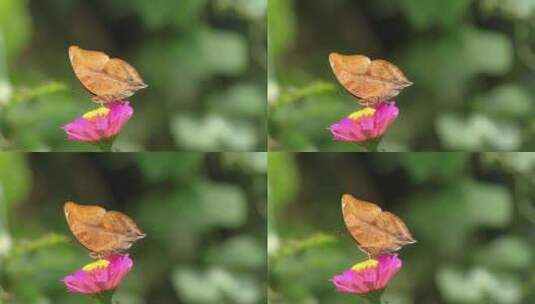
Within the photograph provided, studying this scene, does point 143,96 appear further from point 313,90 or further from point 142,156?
point 313,90

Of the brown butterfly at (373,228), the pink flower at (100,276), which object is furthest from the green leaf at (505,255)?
the pink flower at (100,276)

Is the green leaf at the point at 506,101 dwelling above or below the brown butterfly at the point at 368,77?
below

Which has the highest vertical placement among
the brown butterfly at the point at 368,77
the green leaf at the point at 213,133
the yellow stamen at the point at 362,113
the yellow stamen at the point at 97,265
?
the brown butterfly at the point at 368,77

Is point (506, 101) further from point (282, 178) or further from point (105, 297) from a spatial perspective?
point (105, 297)

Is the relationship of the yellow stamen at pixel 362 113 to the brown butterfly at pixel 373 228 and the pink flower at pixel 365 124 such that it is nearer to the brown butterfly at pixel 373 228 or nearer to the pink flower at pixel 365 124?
the pink flower at pixel 365 124

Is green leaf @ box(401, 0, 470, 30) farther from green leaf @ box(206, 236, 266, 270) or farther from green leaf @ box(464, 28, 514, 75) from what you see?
green leaf @ box(206, 236, 266, 270)

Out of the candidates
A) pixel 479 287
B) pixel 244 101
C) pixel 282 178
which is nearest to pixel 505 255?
pixel 479 287
